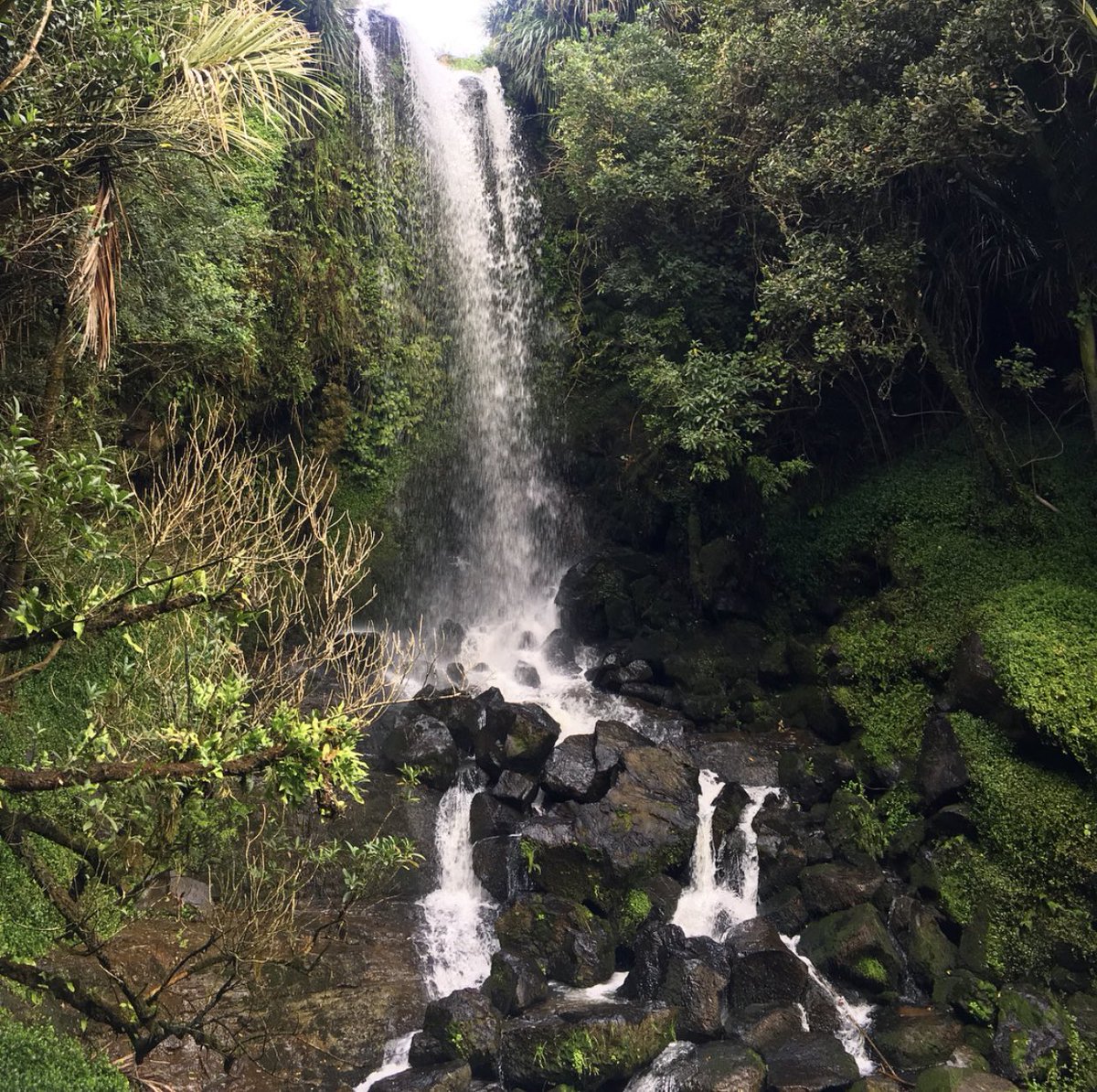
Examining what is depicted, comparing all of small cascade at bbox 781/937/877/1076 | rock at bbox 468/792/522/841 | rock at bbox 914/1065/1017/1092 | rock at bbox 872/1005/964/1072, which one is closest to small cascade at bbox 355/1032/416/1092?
rock at bbox 468/792/522/841

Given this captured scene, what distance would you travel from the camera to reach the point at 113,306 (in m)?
5.67

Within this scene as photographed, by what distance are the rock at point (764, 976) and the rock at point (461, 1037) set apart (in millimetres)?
2150

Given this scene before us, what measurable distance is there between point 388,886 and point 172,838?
390 cm

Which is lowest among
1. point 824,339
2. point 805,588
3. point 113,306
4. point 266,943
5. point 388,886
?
point 388,886

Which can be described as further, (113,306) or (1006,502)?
(1006,502)

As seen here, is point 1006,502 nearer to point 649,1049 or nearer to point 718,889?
point 718,889

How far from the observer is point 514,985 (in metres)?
7.36

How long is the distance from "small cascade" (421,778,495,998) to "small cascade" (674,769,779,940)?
197 cm

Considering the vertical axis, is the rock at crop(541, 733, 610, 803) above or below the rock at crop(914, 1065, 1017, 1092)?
above

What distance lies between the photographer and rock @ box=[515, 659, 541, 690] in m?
12.0

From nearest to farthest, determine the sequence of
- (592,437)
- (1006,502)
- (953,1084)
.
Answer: (953,1084), (1006,502), (592,437)

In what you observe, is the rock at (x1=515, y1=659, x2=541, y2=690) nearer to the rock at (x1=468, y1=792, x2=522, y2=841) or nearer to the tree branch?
the rock at (x1=468, y1=792, x2=522, y2=841)

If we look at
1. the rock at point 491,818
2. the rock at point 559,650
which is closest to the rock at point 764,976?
the rock at point 491,818

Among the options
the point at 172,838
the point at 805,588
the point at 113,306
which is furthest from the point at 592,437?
the point at 172,838
